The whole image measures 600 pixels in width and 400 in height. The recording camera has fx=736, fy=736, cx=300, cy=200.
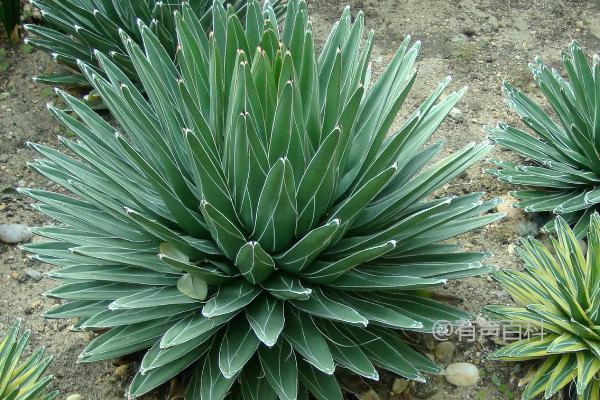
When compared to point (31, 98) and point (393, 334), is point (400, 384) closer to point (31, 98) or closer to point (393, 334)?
point (393, 334)

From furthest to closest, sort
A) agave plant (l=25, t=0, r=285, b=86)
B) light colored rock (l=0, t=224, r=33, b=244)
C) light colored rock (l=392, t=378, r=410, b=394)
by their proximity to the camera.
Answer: agave plant (l=25, t=0, r=285, b=86)
light colored rock (l=0, t=224, r=33, b=244)
light colored rock (l=392, t=378, r=410, b=394)

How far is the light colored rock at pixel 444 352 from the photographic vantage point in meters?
3.13

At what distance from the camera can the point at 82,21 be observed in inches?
161

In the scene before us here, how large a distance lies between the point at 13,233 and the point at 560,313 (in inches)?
101

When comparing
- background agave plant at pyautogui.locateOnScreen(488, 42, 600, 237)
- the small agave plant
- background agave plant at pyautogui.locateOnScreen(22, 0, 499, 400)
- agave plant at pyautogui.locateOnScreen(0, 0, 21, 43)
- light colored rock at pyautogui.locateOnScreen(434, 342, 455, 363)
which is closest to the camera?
background agave plant at pyautogui.locateOnScreen(22, 0, 499, 400)

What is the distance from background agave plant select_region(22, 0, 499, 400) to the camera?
2459 mm

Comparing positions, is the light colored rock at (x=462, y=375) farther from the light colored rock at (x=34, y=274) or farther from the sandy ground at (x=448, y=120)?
the light colored rock at (x=34, y=274)

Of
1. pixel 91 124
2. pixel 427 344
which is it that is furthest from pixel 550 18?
pixel 91 124

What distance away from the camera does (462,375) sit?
3.07 meters

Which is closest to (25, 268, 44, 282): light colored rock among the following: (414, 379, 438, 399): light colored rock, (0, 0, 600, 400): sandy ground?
(0, 0, 600, 400): sandy ground

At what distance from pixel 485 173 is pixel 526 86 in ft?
2.79

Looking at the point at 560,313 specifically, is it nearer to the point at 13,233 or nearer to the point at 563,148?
the point at 563,148

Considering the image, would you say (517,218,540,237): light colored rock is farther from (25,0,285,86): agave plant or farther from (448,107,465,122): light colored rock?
(25,0,285,86): agave plant

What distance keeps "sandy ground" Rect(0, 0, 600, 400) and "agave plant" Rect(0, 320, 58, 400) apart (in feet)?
1.25
